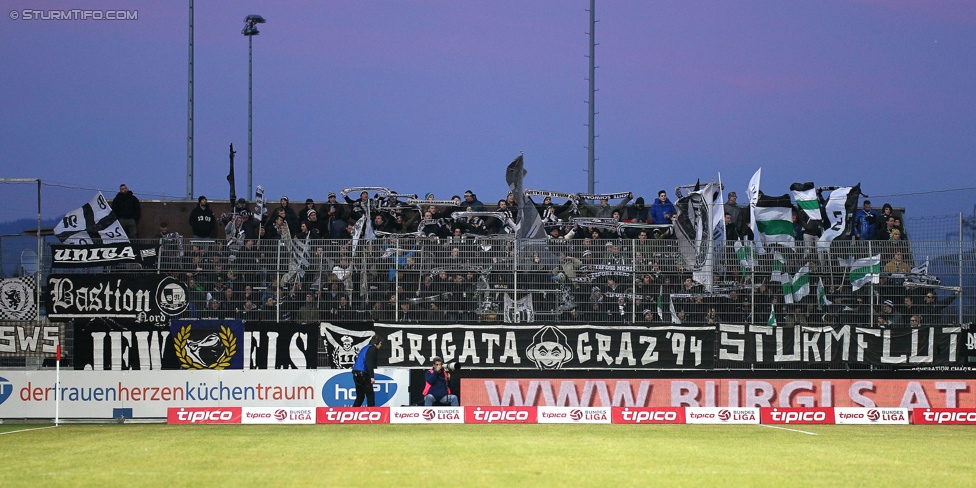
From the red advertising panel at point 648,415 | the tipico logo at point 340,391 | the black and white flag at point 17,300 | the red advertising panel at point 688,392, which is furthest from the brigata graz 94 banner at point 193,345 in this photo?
the red advertising panel at point 648,415

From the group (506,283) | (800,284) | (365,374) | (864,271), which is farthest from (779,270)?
(365,374)

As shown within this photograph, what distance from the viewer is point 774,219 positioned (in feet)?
78.2

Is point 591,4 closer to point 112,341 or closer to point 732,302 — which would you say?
point 732,302

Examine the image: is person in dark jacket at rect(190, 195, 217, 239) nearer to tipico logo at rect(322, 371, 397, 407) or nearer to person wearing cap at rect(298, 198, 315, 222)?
person wearing cap at rect(298, 198, 315, 222)

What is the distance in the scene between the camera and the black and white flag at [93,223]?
76.9 feet

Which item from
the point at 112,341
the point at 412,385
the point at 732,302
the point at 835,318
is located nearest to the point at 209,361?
the point at 112,341

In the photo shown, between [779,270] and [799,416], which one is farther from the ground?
[779,270]

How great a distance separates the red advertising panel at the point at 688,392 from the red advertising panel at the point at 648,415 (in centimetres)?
162

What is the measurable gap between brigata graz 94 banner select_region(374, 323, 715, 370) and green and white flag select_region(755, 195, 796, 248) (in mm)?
3255

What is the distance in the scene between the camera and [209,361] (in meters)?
21.7

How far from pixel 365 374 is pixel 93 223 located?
8.05 m

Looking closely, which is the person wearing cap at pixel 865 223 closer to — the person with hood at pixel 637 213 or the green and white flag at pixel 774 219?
the green and white flag at pixel 774 219

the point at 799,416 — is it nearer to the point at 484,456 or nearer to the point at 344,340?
the point at 484,456

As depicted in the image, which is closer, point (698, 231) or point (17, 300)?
point (17, 300)
